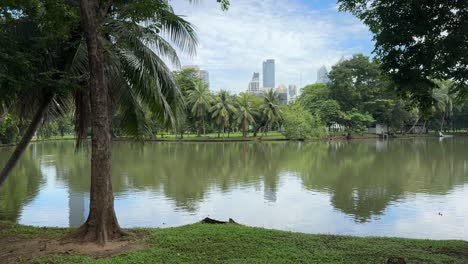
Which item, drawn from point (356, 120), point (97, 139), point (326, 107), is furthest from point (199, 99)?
point (97, 139)

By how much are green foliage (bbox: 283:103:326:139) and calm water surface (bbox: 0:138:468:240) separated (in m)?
25.5

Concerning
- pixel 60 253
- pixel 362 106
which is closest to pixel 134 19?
pixel 60 253

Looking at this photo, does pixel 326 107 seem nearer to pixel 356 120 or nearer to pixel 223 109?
pixel 356 120

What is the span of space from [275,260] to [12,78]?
4038 millimetres

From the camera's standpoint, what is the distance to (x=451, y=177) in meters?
16.5

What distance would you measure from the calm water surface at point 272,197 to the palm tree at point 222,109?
2476cm

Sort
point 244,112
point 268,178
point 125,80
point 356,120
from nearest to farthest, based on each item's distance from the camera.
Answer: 1. point 125,80
2. point 268,178
3. point 244,112
4. point 356,120

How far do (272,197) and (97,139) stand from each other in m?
8.29

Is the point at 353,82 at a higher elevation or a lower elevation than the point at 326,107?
higher

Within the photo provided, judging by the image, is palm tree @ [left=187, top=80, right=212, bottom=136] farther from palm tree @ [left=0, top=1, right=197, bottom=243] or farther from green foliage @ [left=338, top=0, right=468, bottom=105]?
green foliage @ [left=338, top=0, right=468, bottom=105]

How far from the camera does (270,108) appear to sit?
157ft

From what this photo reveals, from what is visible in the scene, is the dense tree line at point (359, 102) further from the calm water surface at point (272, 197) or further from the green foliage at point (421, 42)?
the green foliage at point (421, 42)

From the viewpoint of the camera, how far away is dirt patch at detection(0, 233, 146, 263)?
195 inches

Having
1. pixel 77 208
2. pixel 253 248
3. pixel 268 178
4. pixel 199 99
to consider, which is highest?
pixel 199 99
